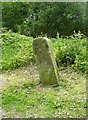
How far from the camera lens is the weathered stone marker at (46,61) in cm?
542

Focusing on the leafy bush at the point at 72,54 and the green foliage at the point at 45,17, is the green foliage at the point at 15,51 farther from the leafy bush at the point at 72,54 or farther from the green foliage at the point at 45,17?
the green foliage at the point at 45,17

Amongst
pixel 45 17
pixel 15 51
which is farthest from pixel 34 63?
pixel 45 17

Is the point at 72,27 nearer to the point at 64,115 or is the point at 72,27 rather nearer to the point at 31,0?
the point at 31,0

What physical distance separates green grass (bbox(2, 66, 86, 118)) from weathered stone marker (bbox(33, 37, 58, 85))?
13cm

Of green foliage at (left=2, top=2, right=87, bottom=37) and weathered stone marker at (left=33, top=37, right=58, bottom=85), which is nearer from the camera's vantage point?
weathered stone marker at (left=33, top=37, right=58, bottom=85)

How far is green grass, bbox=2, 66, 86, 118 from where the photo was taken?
14.7ft

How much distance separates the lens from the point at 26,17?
35.2 ft

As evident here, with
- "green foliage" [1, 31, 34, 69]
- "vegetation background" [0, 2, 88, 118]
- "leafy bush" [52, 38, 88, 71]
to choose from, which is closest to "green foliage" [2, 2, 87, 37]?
"vegetation background" [0, 2, 88, 118]

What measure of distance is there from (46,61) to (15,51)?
272 centimetres

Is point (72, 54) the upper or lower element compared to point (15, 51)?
upper

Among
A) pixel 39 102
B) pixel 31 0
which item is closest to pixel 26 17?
pixel 31 0

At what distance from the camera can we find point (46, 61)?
5434mm

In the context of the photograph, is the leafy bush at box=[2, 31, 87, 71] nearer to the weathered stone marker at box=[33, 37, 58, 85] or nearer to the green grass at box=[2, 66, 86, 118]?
the green grass at box=[2, 66, 86, 118]

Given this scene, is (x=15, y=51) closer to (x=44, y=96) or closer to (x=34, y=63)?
(x=34, y=63)
